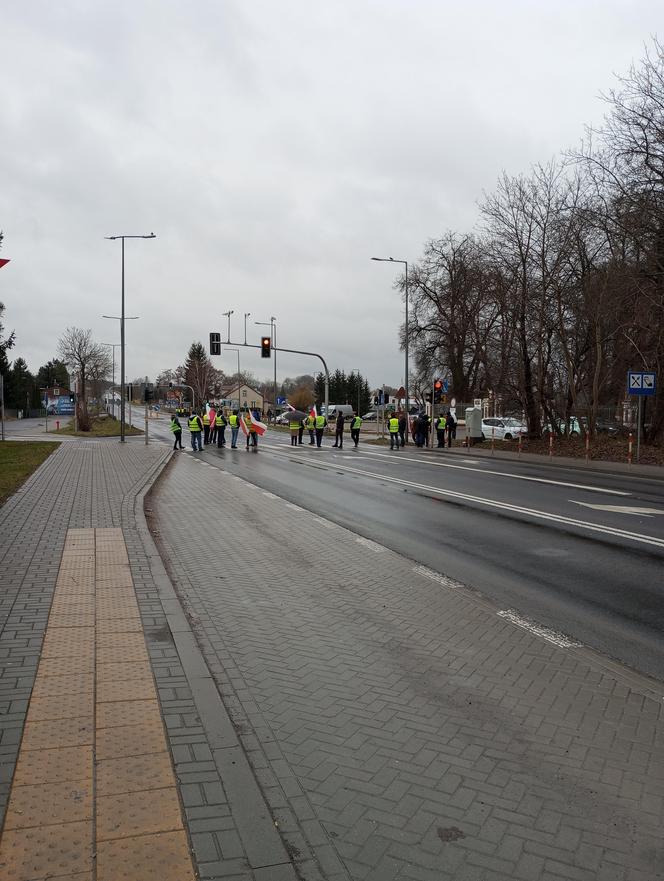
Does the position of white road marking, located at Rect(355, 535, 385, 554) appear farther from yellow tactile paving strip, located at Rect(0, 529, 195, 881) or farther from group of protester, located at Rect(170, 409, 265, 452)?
group of protester, located at Rect(170, 409, 265, 452)

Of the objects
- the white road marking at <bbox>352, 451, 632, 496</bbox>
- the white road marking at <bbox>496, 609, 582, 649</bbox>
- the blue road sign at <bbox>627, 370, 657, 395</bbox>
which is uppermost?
the blue road sign at <bbox>627, 370, 657, 395</bbox>

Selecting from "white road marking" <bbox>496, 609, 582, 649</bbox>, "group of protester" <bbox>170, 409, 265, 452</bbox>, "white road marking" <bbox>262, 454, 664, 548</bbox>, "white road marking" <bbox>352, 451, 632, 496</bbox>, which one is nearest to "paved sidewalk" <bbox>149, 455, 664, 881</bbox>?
"white road marking" <bbox>496, 609, 582, 649</bbox>

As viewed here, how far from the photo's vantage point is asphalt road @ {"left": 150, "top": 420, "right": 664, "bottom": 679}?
6.59 metres

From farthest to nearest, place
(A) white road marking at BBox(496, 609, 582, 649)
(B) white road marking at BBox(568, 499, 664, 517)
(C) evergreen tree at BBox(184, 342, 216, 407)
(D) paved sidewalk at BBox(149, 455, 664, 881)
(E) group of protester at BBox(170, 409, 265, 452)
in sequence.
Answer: (C) evergreen tree at BBox(184, 342, 216, 407), (E) group of protester at BBox(170, 409, 265, 452), (B) white road marking at BBox(568, 499, 664, 517), (A) white road marking at BBox(496, 609, 582, 649), (D) paved sidewalk at BBox(149, 455, 664, 881)

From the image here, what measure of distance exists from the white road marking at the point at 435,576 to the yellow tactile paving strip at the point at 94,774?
3370 mm

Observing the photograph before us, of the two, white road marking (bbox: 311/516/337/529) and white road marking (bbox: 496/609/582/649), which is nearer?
white road marking (bbox: 496/609/582/649)

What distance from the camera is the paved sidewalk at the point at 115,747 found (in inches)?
113

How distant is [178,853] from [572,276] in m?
30.8

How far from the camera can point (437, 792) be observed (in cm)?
344

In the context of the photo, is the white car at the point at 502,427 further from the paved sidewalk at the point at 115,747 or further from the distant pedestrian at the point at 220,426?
the paved sidewalk at the point at 115,747

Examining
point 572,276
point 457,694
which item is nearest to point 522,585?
point 457,694

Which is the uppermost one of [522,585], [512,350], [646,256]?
[646,256]

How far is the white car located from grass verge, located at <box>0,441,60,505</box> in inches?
985

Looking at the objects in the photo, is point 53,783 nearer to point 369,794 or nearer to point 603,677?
point 369,794
